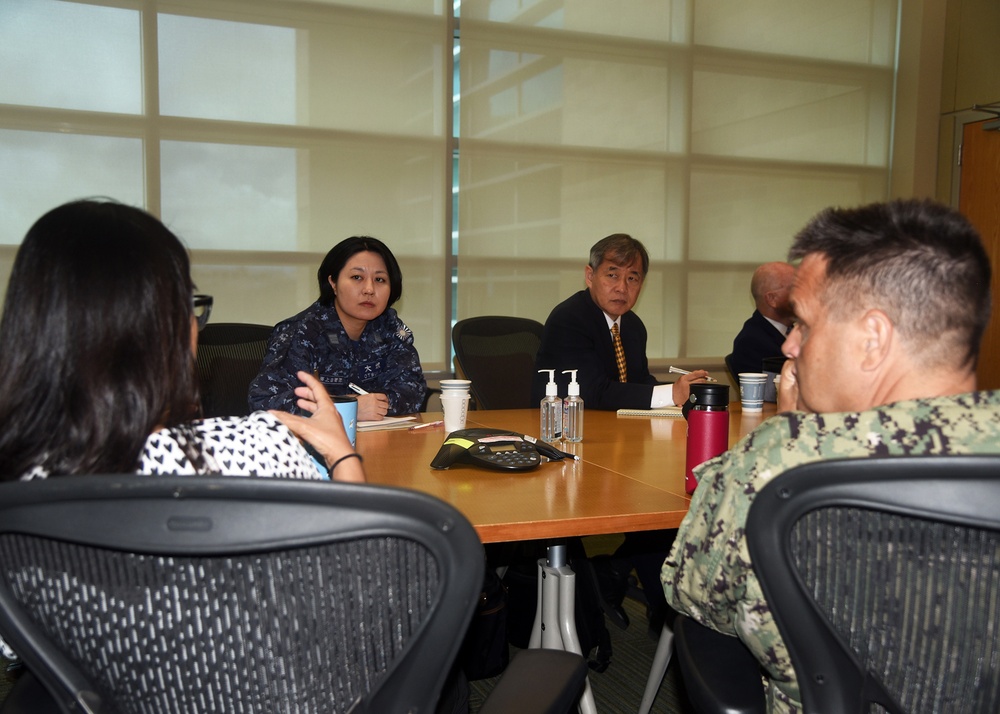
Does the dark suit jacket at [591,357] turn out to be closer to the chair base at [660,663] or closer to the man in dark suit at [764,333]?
the man in dark suit at [764,333]

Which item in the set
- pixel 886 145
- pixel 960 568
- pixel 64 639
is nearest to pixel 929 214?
pixel 960 568

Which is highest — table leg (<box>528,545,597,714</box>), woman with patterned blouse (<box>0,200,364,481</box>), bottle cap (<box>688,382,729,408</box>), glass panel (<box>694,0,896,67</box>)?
glass panel (<box>694,0,896,67</box>)

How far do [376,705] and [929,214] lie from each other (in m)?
0.89

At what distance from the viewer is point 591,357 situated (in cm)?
328

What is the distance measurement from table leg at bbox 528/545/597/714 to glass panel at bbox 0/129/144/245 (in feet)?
11.3

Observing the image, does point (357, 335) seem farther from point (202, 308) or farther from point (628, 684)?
point (202, 308)

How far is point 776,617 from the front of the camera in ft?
3.01

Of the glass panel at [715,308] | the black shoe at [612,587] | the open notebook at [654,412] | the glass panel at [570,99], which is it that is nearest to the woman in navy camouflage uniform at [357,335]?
the open notebook at [654,412]

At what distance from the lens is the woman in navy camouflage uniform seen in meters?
3.11

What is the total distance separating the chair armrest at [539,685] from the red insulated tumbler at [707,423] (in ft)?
2.28

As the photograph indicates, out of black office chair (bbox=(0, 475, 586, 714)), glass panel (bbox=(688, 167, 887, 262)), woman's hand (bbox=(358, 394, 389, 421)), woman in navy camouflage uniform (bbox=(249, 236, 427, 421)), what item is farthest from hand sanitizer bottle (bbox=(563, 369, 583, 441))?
glass panel (bbox=(688, 167, 887, 262))

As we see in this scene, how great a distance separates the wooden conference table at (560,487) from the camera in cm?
153

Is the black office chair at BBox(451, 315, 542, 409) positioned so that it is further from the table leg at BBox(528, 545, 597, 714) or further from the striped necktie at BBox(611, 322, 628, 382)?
the table leg at BBox(528, 545, 597, 714)

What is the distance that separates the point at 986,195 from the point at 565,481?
17.7 feet
